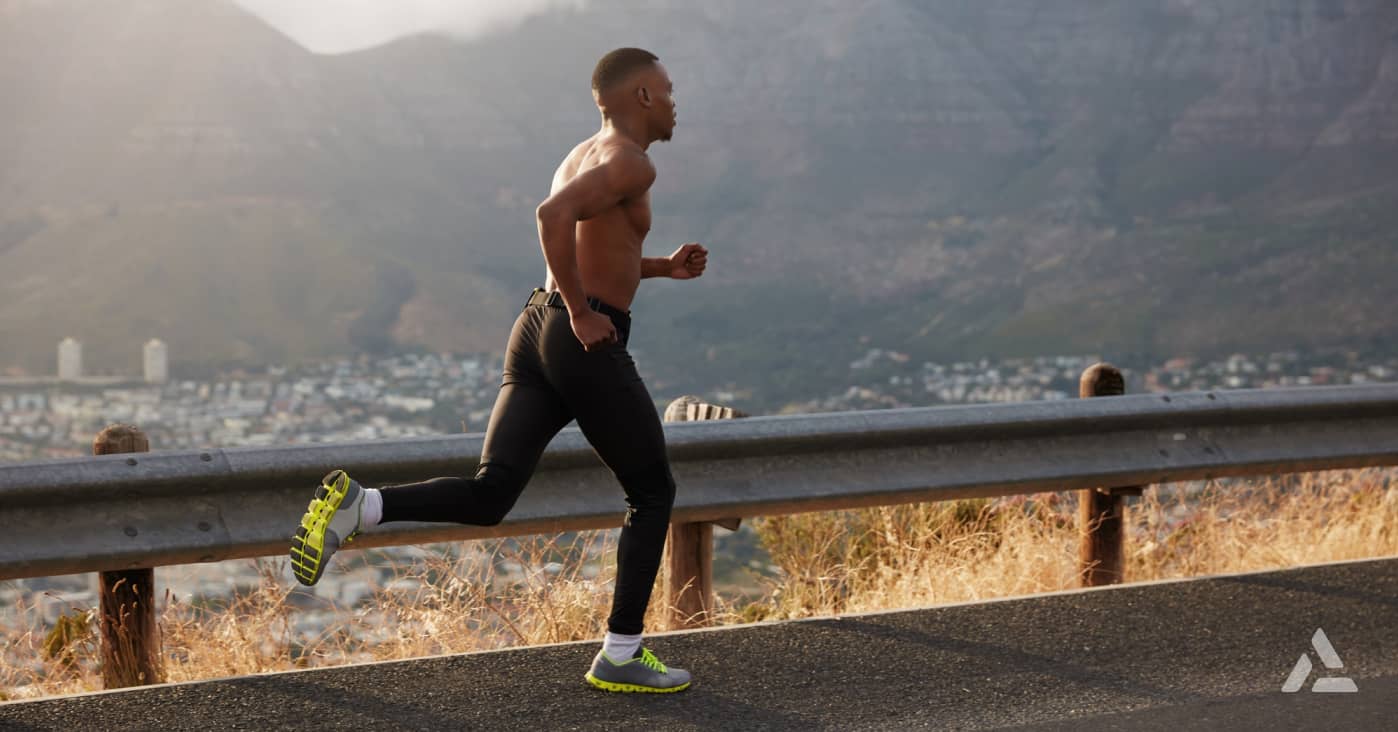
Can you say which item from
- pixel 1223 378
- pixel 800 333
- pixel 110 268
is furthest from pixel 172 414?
pixel 800 333

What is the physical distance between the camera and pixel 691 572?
5.02 m

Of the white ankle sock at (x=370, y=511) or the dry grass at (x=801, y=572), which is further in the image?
the dry grass at (x=801, y=572)

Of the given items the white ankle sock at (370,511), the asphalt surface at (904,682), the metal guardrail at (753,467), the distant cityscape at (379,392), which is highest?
the distant cityscape at (379,392)

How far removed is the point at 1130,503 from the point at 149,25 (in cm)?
16699

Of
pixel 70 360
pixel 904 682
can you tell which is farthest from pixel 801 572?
pixel 70 360

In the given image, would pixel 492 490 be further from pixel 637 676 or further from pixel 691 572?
pixel 691 572

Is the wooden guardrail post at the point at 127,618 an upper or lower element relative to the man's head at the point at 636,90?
lower

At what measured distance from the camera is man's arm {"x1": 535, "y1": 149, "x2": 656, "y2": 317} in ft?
11.7

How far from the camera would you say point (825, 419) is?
4.96m

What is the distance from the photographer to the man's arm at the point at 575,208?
3.56 metres

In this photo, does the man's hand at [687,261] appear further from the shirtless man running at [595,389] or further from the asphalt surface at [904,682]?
the asphalt surface at [904,682]

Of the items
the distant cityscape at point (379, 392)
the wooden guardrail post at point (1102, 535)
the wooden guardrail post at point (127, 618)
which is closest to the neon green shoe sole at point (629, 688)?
the wooden guardrail post at point (127, 618)

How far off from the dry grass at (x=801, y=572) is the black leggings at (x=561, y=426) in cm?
104

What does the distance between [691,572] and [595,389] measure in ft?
4.69
